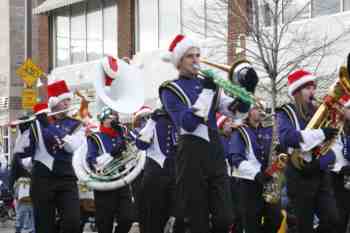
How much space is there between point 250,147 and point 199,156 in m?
3.09

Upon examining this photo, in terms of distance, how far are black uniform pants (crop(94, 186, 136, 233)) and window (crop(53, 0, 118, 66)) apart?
1895cm

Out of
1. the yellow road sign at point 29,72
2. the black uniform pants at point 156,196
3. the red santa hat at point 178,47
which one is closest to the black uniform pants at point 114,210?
the black uniform pants at point 156,196

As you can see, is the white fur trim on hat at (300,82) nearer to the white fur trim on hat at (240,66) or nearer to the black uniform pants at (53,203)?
the white fur trim on hat at (240,66)

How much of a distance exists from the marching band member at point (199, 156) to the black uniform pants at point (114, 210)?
3563mm

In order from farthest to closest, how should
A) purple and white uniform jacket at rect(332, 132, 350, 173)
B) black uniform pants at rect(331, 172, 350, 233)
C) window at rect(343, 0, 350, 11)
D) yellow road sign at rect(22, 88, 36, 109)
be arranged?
window at rect(343, 0, 350, 11)
yellow road sign at rect(22, 88, 36, 109)
purple and white uniform jacket at rect(332, 132, 350, 173)
black uniform pants at rect(331, 172, 350, 233)

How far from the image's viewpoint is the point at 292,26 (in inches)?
783

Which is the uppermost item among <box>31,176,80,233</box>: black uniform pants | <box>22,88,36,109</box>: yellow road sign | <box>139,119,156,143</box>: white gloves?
<box>139,119,156,143</box>: white gloves

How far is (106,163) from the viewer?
37.4ft

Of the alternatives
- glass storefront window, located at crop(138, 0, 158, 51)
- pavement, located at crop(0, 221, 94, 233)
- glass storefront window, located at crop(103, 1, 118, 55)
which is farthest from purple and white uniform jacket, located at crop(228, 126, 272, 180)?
glass storefront window, located at crop(103, 1, 118, 55)

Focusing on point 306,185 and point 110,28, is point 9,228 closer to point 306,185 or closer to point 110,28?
point 306,185

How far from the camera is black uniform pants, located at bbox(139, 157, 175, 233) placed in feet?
33.2

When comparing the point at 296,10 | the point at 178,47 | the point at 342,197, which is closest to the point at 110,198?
the point at 342,197

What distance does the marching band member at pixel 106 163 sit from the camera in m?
10.8

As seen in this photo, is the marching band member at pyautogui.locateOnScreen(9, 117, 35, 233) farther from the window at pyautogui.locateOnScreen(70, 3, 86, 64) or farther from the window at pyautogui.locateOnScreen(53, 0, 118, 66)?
the window at pyautogui.locateOnScreen(70, 3, 86, 64)
